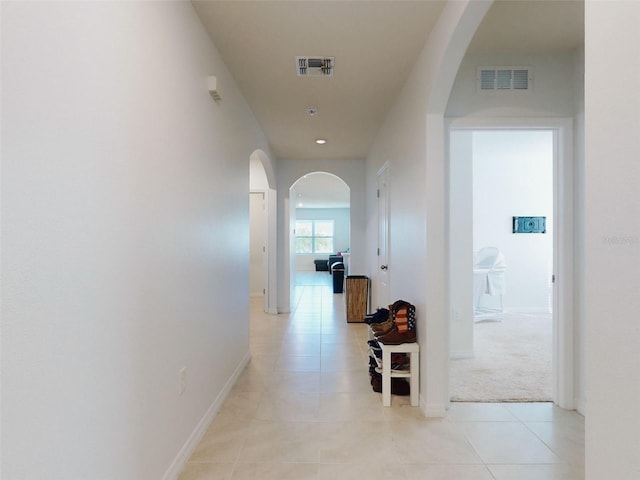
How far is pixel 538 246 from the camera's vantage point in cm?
640

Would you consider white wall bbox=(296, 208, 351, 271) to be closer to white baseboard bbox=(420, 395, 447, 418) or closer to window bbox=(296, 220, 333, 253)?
window bbox=(296, 220, 333, 253)

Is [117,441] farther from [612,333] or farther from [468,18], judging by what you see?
[468,18]

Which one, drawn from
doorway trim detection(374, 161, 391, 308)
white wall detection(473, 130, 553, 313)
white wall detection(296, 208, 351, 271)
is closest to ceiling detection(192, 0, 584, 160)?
doorway trim detection(374, 161, 391, 308)

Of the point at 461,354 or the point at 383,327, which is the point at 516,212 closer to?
the point at 461,354

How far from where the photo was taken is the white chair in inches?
219

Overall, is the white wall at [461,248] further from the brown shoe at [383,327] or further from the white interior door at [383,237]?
the brown shoe at [383,327]

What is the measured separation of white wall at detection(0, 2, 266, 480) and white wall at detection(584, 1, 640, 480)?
1.41 m

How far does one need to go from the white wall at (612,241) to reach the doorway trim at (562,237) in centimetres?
166

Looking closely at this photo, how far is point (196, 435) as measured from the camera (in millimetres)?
2090

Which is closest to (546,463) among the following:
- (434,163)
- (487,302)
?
(434,163)

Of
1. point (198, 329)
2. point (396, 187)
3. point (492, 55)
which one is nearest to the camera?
point (198, 329)

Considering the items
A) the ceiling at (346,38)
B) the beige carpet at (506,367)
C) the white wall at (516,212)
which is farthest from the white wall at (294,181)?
the ceiling at (346,38)

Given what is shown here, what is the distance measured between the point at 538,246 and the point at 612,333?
6.30 m

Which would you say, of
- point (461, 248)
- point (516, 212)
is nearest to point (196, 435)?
point (461, 248)
